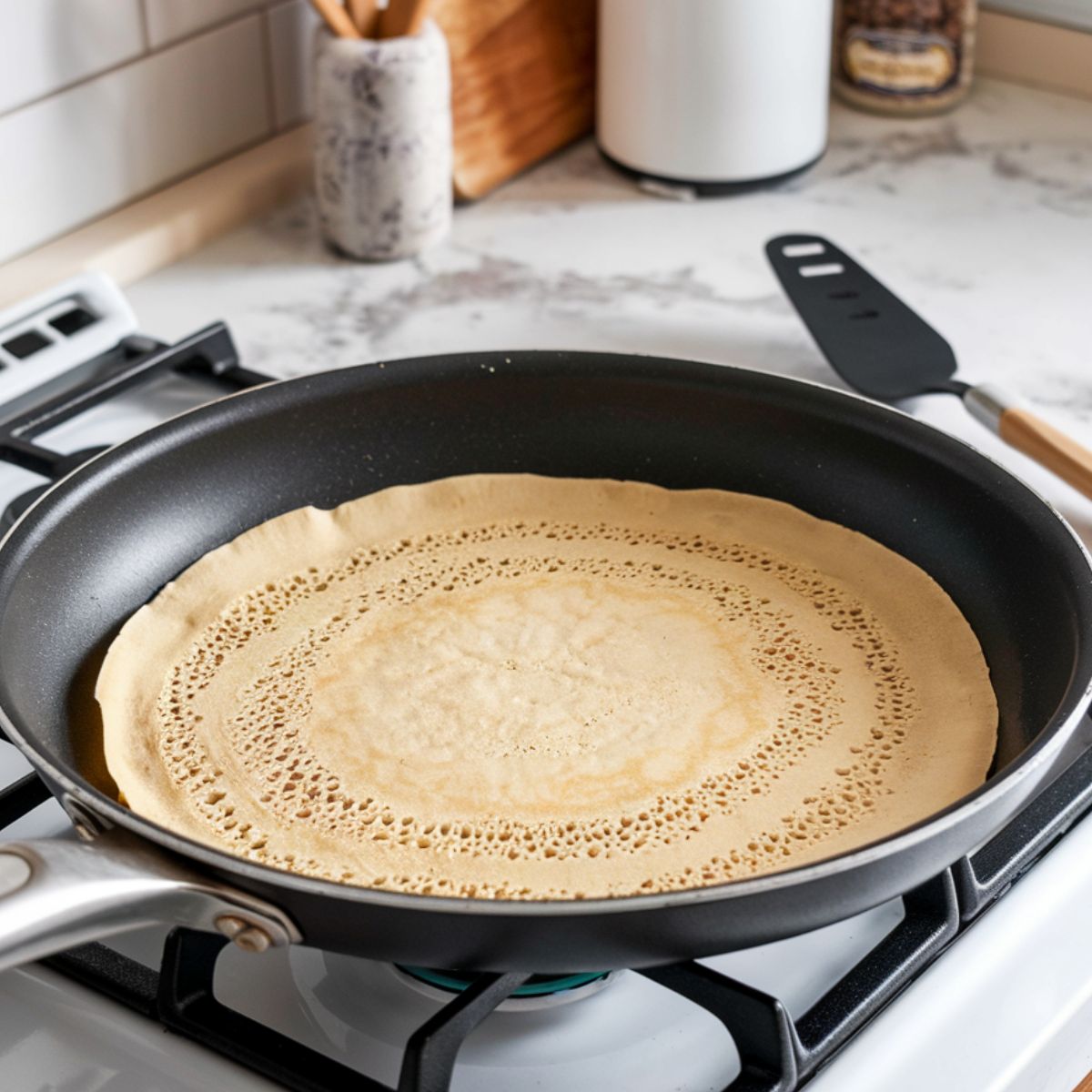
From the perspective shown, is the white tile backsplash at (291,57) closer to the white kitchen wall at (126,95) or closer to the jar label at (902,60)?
the white kitchen wall at (126,95)

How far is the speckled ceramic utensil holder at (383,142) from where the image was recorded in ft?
3.33

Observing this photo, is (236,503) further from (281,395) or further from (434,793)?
(434,793)

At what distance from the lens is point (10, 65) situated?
0.98 metres

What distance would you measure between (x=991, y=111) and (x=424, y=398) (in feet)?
2.43

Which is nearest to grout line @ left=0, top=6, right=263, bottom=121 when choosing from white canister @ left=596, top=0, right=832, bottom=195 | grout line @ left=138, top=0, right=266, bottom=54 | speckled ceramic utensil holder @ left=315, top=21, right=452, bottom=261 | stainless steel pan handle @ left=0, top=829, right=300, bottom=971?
grout line @ left=138, top=0, right=266, bottom=54

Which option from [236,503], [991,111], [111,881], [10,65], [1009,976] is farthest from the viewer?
[991,111]

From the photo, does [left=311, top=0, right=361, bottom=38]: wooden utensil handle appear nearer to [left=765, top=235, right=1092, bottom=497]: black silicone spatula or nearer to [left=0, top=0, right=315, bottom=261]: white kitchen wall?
Result: [left=0, top=0, right=315, bottom=261]: white kitchen wall

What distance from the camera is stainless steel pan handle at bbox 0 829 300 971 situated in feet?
1.49

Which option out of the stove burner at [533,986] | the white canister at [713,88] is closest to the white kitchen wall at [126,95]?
the white canister at [713,88]

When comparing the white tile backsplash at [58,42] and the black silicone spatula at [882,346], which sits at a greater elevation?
the white tile backsplash at [58,42]

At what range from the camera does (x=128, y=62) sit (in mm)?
1062

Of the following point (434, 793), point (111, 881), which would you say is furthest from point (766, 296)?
point (111, 881)

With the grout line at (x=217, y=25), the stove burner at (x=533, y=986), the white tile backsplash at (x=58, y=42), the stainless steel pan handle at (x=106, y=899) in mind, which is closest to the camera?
the stainless steel pan handle at (x=106, y=899)

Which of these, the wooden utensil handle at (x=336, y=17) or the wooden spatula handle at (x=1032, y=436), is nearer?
the wooden spatula handle at (x=1032, y=436)
